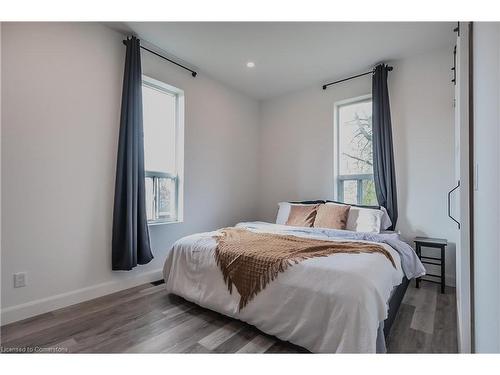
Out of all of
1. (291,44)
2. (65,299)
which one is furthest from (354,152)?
(65,299)

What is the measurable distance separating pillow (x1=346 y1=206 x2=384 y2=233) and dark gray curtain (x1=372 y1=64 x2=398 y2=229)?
0.92 ft

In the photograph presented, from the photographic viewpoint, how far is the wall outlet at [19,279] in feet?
6.42

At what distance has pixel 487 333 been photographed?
907 mm

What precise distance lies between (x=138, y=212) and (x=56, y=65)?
4.95 ft

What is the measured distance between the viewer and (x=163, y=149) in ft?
10.5

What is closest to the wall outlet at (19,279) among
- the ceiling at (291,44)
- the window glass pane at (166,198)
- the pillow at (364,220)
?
the window glass pane at (166,198)

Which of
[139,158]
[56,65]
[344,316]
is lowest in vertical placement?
[344,316]

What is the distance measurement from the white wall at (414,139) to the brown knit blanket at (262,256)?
1.45 meters

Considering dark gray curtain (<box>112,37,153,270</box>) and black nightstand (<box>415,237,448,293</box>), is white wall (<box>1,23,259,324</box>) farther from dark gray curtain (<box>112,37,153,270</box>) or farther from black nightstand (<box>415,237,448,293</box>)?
black nightstand (<box>415,237,448,293</box>)

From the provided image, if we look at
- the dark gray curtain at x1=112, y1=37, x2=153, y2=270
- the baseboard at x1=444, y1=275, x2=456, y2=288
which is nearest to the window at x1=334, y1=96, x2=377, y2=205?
the baseboard at x1=444, y1=275, x2=456, y2=288

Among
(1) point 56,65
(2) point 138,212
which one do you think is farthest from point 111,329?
(1) point 56,65

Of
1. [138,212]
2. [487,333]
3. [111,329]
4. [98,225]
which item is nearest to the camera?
[487,333]

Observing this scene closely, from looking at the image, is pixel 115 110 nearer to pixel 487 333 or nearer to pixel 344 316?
pixel 344 316

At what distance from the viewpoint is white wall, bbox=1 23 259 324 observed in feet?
6.39
